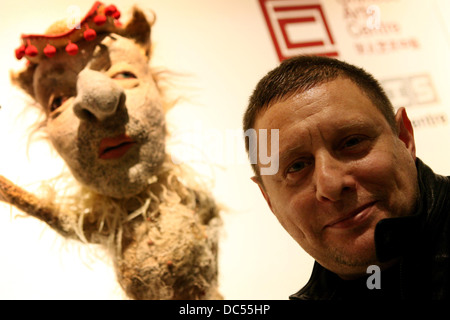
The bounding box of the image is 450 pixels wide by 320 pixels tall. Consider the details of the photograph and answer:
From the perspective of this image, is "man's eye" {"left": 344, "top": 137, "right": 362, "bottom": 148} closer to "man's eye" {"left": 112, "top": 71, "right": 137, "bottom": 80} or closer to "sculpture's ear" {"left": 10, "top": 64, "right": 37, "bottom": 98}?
"man's eye" {"left": 112, "top": 71, "right": 137, "bottom": 80}

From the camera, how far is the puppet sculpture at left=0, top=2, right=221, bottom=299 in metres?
0.88

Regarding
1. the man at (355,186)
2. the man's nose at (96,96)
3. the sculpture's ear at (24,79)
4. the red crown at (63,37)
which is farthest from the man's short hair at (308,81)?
the sculpture's ear at (24,79)

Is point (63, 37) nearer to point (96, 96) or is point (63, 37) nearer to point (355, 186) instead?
point (96, 96)

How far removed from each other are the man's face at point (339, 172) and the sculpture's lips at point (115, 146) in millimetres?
315

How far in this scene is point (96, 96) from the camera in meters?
0.80

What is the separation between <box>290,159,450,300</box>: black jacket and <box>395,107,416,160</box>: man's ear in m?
0.05

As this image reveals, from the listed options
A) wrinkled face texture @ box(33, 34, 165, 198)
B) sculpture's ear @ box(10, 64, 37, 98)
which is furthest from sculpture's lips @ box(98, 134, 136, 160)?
sculpture's ear @ box(10, 64, 37, 98)

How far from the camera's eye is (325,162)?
0.59 m

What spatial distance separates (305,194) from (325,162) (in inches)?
2.0

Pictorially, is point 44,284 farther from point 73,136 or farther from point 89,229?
point 73,136

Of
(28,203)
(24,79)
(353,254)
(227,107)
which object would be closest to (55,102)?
(24,79)

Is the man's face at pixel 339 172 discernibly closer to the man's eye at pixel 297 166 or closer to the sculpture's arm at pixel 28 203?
the man's eye at pixel 297 166

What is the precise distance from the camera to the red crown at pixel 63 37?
2.90 ft
